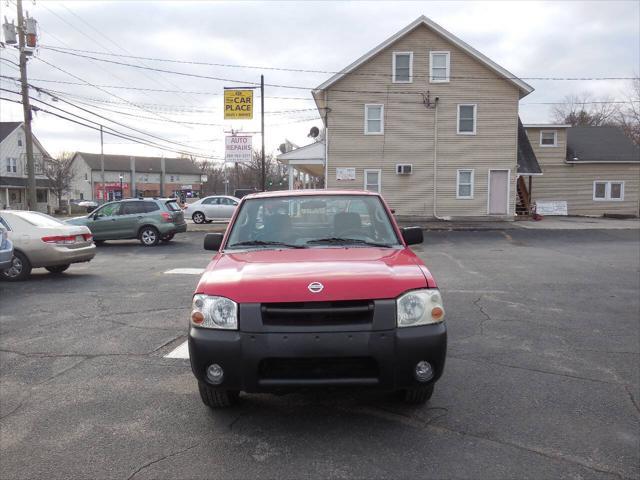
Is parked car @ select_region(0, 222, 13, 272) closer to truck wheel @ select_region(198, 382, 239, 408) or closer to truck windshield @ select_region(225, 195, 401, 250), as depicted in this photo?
truck windshield @ select_region(225, 195, 401, 250)

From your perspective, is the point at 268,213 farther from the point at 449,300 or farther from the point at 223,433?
the point at 449,300

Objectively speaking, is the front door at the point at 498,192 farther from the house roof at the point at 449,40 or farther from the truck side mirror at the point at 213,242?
the truck side mirror at the point at 213,242

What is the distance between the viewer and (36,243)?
1078 cm

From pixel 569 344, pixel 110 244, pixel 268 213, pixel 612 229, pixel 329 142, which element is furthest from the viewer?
pixel 329 142

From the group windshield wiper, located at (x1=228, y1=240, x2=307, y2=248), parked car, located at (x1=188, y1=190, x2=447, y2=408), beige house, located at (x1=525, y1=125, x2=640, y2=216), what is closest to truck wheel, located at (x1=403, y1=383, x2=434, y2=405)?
parked car, located at (x1=188, y1=190, x2=447, y2=408)

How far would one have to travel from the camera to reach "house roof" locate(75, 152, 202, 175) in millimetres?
91938

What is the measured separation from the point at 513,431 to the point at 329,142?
2441 centimetres

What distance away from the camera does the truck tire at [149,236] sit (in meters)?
18.3

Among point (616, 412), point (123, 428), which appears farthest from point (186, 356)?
point (616, 412)

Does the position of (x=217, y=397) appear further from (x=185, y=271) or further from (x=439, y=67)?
(x=439, y=67)

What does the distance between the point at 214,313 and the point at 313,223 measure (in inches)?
62.5

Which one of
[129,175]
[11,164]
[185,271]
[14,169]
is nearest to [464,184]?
[185,271]

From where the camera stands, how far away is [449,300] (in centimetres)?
830

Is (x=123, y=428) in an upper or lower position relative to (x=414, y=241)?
lower
